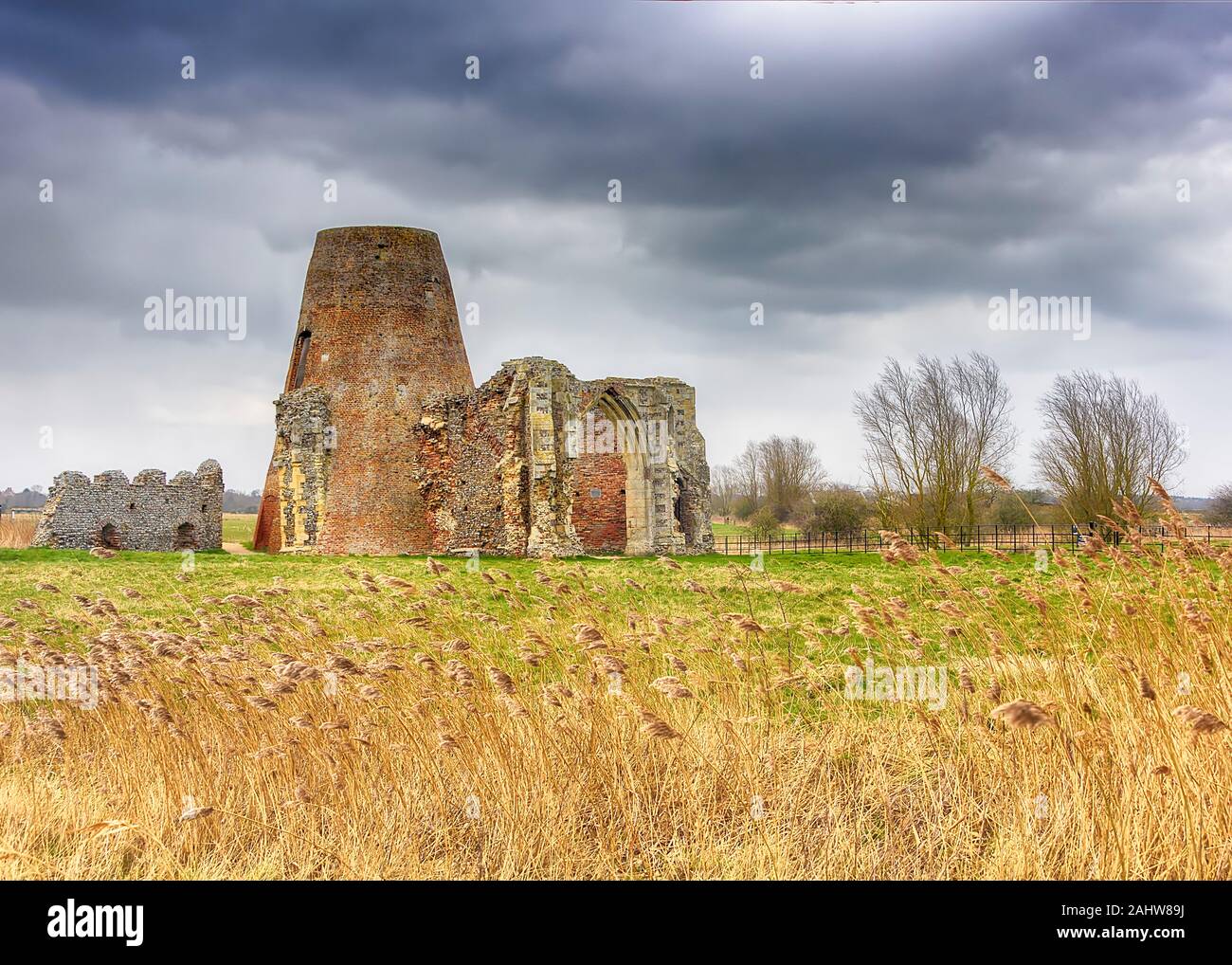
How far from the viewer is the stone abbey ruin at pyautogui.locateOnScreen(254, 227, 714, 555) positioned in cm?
3031

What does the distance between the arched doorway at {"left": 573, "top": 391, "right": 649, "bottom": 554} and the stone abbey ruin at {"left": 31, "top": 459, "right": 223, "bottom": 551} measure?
44.6ft

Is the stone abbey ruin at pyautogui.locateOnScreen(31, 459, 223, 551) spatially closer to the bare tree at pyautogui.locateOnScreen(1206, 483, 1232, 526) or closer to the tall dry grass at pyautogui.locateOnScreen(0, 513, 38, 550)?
the tall dry grass at pyautogui.locateOnScreen(0, 513, 38, 550)

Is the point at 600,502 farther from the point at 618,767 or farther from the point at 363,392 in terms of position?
the point at 618,767

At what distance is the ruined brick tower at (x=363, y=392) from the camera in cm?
3159

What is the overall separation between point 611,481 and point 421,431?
23.3 ft

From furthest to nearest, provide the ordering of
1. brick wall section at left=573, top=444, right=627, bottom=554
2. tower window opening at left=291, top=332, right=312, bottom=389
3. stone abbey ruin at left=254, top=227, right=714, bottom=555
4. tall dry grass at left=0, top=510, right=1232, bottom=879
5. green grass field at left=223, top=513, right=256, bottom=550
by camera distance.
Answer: green grass field at left=223, top=513, right=256, bottom=550 → brick wall section at left=573, top=444, right=627, bottom=554 → tower window opening at left=291, top=332, right=312, bottom=389 → stone abbey ruin at left=254, top=227, right=714, bottom=555 → tall dry grass at left=0, top=510, right=1232, bottom=879

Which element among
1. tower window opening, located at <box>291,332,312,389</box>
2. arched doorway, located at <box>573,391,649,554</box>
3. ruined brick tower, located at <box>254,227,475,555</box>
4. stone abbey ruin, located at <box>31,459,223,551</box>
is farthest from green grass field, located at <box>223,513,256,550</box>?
arched doorway, located at <box>573,391,649,554</box>

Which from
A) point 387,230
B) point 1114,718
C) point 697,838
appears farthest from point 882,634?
point 387,230

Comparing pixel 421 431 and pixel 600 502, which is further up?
pixel 421 431

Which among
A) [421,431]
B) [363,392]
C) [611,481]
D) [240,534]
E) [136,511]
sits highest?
[363,392]

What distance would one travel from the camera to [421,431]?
106 feet

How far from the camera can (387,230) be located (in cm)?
3291

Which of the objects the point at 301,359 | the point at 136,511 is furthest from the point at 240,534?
the point at 301,359

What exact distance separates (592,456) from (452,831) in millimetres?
30602
